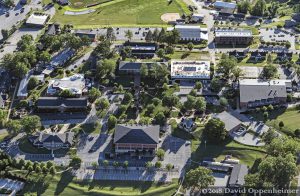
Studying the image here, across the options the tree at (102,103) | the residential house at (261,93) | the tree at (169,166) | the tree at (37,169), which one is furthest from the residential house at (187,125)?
the tree at (37,169)

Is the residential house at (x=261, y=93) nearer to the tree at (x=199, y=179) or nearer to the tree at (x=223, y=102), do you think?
the tree at (x=223, y=102)

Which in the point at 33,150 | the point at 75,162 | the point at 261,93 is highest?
the point at 261,93

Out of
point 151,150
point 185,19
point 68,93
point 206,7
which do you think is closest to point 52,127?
point 68,93

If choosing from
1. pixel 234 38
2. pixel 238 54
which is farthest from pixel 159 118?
pixel 234 38

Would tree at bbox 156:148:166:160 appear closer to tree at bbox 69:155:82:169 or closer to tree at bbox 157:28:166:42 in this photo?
tree at bbox 69:155:82:169

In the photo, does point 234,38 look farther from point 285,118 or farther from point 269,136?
point 269,136

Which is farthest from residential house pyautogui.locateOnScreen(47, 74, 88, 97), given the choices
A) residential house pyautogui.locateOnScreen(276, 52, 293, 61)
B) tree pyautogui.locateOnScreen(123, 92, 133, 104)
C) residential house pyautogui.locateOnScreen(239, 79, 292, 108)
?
residential house pyautogui.locateOnScreen(276, 52, 293, 61)
